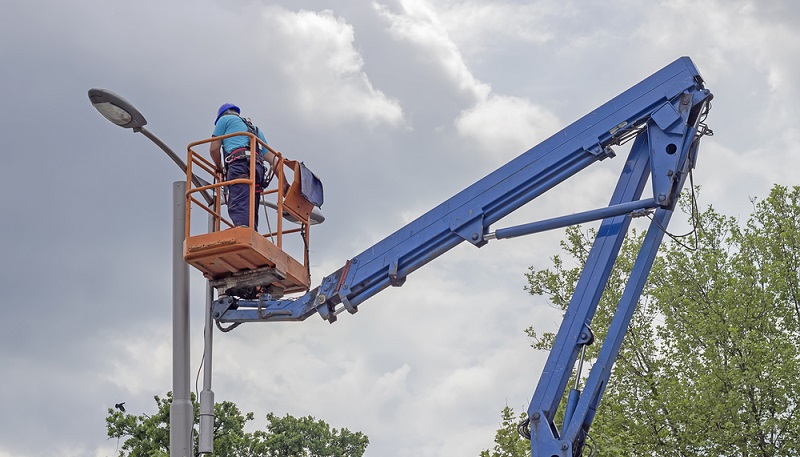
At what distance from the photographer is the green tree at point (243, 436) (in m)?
29.5

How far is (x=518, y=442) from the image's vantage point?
66.6ft

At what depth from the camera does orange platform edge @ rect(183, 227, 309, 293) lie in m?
9.05

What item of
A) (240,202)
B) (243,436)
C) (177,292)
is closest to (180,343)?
(177,292)

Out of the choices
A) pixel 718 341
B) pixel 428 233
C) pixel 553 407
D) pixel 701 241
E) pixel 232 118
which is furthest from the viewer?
pixel 701 241

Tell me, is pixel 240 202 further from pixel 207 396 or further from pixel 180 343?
pixel 207 396

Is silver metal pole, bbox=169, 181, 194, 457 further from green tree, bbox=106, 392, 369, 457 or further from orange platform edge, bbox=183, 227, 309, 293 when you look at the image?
green tree, bbox=106, 392, 369, 457

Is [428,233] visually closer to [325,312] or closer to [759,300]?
[325,312]

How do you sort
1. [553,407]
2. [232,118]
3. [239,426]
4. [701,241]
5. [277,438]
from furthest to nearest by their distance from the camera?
[277,438]
[239,426]
[701,241]
[232,118]
[553,407]

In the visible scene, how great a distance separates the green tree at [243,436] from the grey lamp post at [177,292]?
1419 cm

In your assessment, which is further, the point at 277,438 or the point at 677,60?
the point at 277,438

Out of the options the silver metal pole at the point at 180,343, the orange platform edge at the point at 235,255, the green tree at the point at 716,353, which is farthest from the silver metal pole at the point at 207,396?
the green tree at the point at 716,353

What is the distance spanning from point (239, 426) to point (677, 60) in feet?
89.0

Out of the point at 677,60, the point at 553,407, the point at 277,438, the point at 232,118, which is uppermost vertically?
the point at 277,438

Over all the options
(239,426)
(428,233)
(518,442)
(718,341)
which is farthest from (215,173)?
(239,426)
